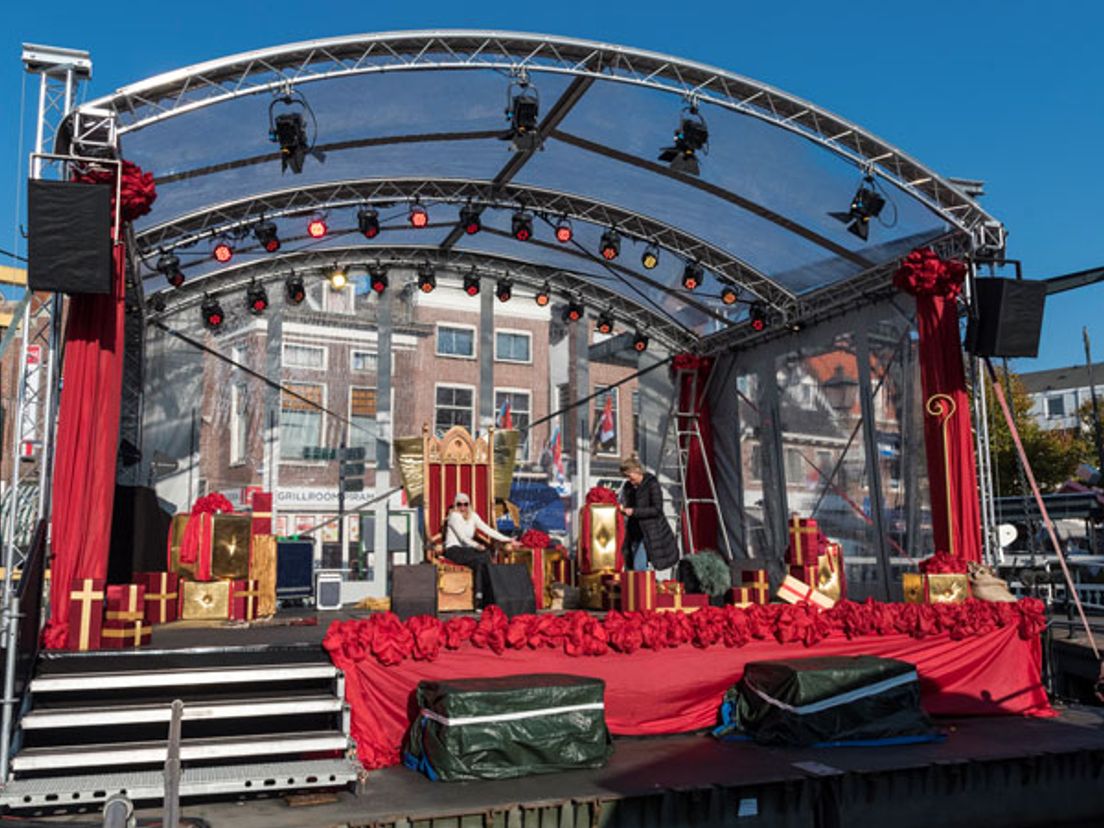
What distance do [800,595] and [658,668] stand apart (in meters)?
1.98

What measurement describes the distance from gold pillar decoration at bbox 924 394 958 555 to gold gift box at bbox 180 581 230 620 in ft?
23.6

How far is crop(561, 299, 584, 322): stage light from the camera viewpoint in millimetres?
14898

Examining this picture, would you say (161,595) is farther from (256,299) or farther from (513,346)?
(513,346)

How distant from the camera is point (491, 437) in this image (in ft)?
36.3

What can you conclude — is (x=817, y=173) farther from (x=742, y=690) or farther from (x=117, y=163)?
(x=117, y=163)

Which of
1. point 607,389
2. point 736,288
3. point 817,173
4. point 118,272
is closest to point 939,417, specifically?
point 817,173

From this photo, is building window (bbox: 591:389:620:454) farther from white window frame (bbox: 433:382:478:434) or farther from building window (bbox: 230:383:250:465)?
building window (bbox: 230:383:250:465)

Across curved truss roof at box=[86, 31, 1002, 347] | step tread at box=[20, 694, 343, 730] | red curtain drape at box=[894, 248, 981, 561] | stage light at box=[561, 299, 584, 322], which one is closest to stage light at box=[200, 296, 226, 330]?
curved truss roof at box=[86, 31, 1002, 347]

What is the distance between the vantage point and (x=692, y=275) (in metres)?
13.4

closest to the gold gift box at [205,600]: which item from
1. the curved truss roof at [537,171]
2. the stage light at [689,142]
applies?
the curved truss roof at [537,171]

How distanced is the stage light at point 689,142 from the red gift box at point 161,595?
6.51 meters

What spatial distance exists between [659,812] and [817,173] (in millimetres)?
8060

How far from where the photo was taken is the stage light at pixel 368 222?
474 inches

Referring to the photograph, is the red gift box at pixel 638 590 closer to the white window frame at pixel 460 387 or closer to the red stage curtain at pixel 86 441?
the red stage curtain at pixel 86 441
